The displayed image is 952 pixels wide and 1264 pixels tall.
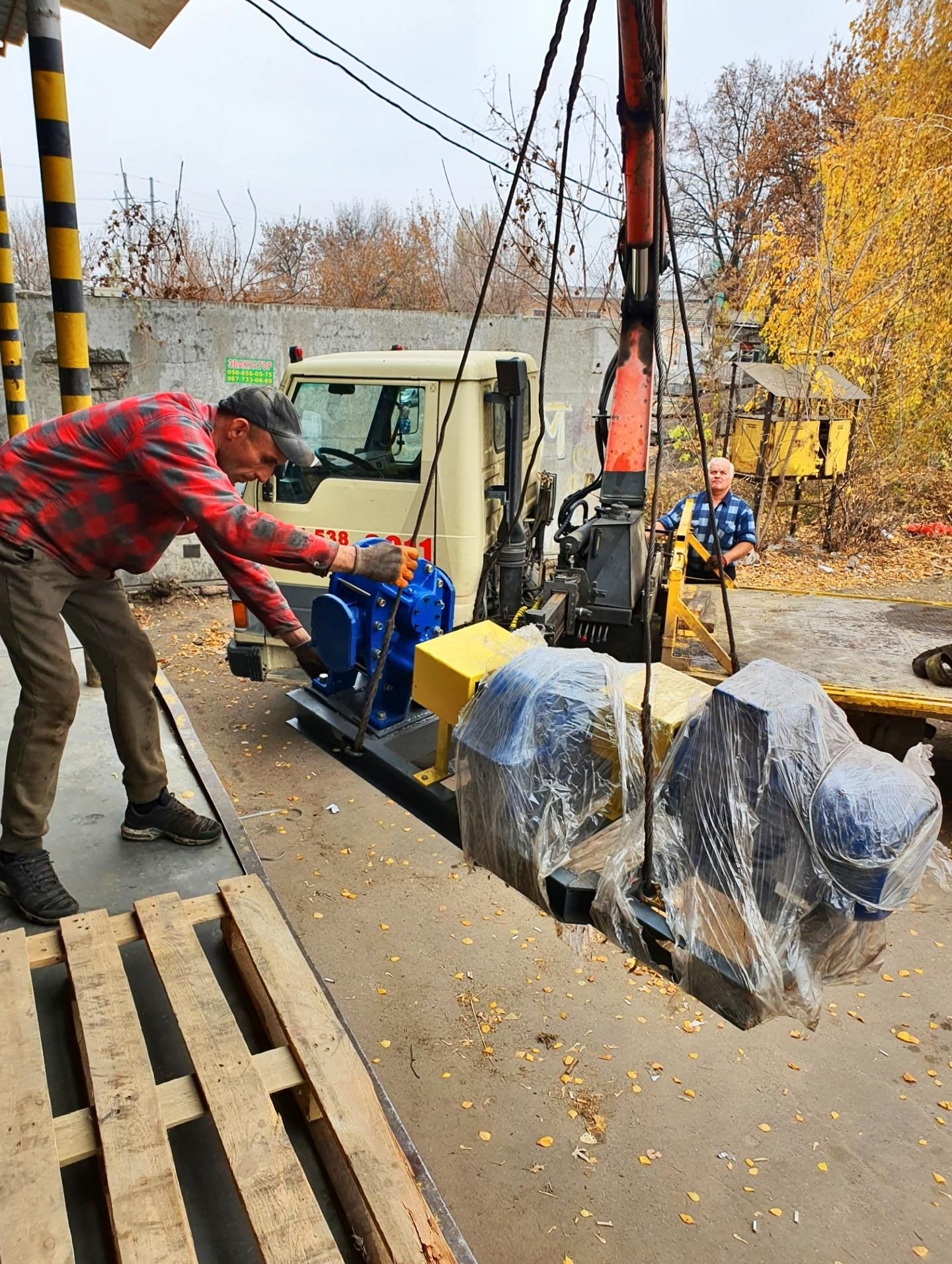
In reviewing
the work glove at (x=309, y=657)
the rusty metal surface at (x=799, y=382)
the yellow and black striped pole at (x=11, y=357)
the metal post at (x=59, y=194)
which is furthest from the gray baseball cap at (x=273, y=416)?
the rusty metal surface at (x=799, y=382)

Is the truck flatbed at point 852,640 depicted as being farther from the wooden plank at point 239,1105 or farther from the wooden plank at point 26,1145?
the wooden plank at point 26,1145

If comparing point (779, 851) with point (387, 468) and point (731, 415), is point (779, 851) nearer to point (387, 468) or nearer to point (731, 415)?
point (387, 468)

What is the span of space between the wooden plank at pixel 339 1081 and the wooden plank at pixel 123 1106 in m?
0.30

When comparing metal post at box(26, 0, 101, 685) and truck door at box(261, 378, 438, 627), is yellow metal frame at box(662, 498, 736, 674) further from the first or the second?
metal post at box(26, 0, 101, 685)

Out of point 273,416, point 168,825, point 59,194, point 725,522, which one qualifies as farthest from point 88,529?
point 725,522

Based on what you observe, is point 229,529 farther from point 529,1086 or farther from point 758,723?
point 529,1086

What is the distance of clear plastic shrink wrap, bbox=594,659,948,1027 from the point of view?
144 centimetres

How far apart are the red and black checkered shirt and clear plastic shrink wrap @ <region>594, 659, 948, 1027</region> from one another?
1.15 metres

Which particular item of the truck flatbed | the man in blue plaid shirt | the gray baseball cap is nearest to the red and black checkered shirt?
the gray baseball cap

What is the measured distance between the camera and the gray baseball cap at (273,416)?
238cm

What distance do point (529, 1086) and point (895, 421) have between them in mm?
12169

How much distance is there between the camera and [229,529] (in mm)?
2143

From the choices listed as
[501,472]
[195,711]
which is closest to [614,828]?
[501,472]

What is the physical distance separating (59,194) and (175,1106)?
13.4 ft
